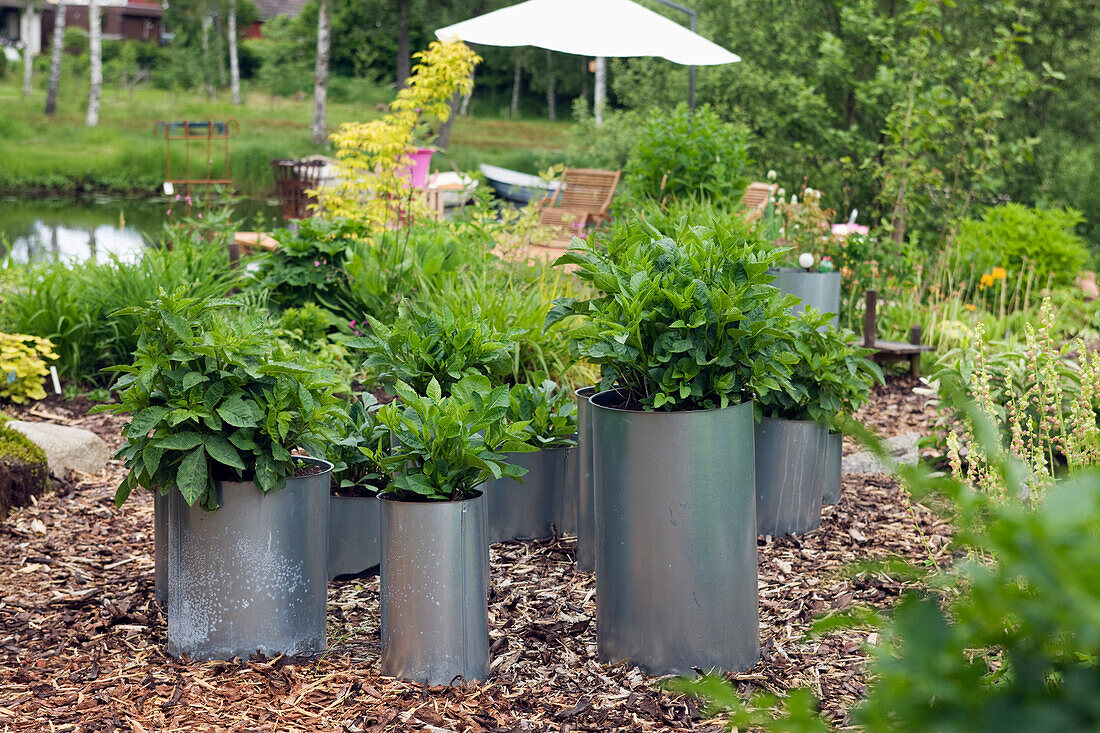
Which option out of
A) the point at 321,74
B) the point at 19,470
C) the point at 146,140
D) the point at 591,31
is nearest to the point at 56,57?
the point at 146,140

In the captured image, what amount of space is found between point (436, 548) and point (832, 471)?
6.97 ft

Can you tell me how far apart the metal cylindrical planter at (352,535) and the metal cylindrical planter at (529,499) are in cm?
49

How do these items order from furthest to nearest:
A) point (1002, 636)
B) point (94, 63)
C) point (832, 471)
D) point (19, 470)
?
point (94, 63) < point (832, 471) < point (19, 470) < point (1002, 636)

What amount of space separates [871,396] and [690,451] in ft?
12.6

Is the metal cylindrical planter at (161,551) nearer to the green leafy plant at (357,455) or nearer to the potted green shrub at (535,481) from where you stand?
the green leafy plant at (357,455)

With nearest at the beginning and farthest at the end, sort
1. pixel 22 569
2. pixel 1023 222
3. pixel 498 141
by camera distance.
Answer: pixel 22 569 < pixel 1023 222 < pixel 498 141

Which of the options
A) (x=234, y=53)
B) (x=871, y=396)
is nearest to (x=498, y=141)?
(x=234, y=53)

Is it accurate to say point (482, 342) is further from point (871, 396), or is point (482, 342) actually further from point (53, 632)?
point (871, 396)

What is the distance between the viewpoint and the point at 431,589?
2391 mm

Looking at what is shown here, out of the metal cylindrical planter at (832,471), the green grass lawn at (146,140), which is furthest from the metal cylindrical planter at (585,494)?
the green grass lawn at (146,140)

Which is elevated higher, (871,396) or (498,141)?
(498,141)

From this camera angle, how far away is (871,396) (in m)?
5.95

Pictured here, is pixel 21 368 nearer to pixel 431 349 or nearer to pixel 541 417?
pixel 431 349

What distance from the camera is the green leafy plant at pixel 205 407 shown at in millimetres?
2428
